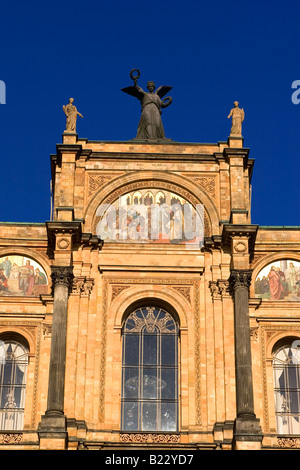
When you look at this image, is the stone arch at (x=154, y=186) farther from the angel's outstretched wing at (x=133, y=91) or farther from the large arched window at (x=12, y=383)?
the large arched window at (x=12, y=383)

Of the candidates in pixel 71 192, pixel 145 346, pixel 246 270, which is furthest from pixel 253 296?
pixel 71 192

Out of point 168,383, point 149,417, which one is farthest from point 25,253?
point 149,417

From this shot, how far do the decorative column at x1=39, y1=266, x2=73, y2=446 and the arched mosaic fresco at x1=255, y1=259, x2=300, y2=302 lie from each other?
6.58m

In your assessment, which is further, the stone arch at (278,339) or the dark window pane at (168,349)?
the stone arch at (278,339)

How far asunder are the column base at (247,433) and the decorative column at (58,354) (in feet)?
17.1

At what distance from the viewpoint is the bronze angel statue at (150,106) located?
39375mm

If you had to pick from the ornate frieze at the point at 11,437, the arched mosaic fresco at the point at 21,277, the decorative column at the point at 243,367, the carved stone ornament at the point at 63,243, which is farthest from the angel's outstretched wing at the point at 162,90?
the ornate frieze at the point at 11,437

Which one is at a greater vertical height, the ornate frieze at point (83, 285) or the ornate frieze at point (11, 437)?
the ornate frieze at point (83, 285)

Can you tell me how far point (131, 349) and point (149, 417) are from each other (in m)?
2.37

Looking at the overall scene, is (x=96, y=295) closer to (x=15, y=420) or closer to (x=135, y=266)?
(x=135, y=266)

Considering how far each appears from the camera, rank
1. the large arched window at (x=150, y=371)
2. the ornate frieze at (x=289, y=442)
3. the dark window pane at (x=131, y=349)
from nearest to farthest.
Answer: the ornate frieze at (x=289, y=442) < the large arched window at (x=150, y=371) < the dark window pane at (x=131, y=349)

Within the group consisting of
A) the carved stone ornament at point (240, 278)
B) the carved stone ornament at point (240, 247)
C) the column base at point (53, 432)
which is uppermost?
the carved stone ornament at point (240, 247)

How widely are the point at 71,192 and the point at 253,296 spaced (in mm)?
7255

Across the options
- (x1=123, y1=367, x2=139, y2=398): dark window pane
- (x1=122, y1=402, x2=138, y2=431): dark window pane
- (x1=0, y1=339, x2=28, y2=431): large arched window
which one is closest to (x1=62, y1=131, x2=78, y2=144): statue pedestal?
(x1=0, y1=339, x2=28, y2=431): large arched window
